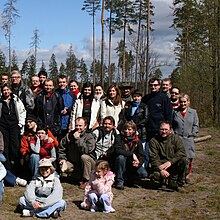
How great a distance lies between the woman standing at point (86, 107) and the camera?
7.82 m

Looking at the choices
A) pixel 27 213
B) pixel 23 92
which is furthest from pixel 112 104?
pixel 27 213

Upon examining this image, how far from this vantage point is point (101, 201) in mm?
5984

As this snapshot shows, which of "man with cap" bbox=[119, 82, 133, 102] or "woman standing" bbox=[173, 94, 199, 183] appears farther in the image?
"man with cap" bbox=[119, 82, 133, 102]

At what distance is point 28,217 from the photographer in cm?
557

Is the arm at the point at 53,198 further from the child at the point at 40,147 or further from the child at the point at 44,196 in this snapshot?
the child at the point at 40,147

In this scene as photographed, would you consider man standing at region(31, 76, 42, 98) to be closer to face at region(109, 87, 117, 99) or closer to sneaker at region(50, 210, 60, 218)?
face at region(109, 87, 117, 99)

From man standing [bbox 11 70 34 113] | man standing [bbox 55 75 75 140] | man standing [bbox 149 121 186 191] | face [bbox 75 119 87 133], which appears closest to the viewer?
man standing [bbox 149 121 186 191]

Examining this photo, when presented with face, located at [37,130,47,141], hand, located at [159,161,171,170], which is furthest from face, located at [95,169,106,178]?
face, located at [37,130,47,141]

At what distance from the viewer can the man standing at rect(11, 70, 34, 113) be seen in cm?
762

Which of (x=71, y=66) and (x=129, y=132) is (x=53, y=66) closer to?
(x=71, y=66)

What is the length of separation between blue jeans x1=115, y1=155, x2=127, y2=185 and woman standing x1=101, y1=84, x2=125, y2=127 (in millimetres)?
937

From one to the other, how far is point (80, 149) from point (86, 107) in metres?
0.91

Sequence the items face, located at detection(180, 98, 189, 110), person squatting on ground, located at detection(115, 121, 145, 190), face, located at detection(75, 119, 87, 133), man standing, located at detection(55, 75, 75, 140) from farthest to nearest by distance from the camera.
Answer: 1. man standing, located at detection(55, 75, 75, 140)
2. face, located at detection(180, 98, 189, 110)
3. face, located at detection(75, 119, 87, 133)
4. person squatting on ground, located at detection(115, 121, 145, 190)

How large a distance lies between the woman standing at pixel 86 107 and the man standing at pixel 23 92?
0.85 m
